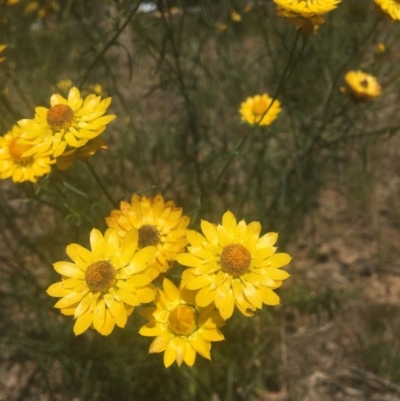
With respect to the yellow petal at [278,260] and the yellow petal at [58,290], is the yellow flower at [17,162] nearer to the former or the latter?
the yellow petal at [58,290]

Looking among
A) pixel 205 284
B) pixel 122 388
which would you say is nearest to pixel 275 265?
pixel 205 284

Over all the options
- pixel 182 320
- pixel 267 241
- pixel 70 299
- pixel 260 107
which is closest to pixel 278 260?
pixel 267 241

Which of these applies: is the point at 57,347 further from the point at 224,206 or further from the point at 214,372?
the point at 224,206

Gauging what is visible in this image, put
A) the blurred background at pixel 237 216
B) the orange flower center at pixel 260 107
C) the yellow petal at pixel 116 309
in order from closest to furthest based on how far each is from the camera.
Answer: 1. the yellow petal at pixel 116 309
2. the blurred background at pixel 237 216
3. the orange flower center at pixel 260 107

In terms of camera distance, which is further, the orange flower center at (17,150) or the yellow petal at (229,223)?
the orange flower center at (17,150)

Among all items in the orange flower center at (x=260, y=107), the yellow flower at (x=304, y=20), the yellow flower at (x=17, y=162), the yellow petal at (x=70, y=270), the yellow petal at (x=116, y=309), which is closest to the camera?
the yellow petal at (x=116, y=309)

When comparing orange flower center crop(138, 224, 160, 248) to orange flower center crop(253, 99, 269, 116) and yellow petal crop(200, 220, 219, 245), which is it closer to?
yellow petal crop(200, 220, 219, 245)

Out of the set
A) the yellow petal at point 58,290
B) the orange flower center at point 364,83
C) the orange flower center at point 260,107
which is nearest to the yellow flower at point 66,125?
the yellow petal at point 58,290
